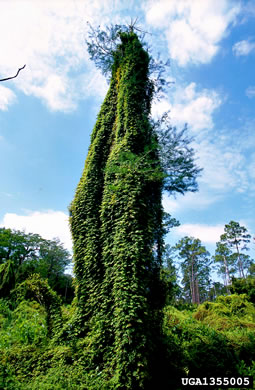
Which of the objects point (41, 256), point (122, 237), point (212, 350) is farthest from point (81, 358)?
point (41, 256)

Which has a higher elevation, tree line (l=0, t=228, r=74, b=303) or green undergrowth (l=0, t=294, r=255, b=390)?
tree line (l=0, t=228, r=74, b=303)

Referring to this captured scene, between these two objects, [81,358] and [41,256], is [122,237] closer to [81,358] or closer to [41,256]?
[81,358]

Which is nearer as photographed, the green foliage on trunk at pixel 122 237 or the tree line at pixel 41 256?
the green foliage on trunk at pixel 122 237

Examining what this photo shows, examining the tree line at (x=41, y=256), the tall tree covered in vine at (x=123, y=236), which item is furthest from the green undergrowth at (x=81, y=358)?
the tree line at (x=41, y=256)

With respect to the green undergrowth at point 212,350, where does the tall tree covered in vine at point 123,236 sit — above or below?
above

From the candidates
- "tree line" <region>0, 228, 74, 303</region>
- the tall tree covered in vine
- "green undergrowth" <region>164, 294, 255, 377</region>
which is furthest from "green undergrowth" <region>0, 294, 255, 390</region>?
"tree line" <region>0, 228, 74, 303</region>

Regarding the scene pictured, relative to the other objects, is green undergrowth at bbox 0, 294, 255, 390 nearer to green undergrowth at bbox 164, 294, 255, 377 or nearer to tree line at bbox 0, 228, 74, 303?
green undergrowth at bbox 164, 294, 255, 377

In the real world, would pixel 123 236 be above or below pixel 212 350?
above

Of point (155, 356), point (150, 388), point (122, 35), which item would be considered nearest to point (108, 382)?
point (150, 388)

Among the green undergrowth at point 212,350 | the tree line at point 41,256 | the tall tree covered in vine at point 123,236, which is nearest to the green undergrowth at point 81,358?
the green undergrowth at point 212,350

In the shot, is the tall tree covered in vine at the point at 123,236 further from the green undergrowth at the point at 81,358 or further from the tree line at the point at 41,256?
the tree line at the point at 41,256

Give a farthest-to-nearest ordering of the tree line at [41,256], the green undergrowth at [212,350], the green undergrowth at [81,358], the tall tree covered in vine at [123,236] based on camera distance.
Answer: the tree line at [41,256] → the green undergrowth at [212,350] → the tall tree covered in vine at [123,236] → the green undergrowth at [81,358]

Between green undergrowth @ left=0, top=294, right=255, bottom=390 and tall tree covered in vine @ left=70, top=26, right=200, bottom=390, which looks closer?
green undergrowth @ left=0, top=294, right=255, bottom=390

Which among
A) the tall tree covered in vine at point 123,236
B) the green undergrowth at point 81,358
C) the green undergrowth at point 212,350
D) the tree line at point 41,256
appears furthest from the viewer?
the tree line at point 41,256
